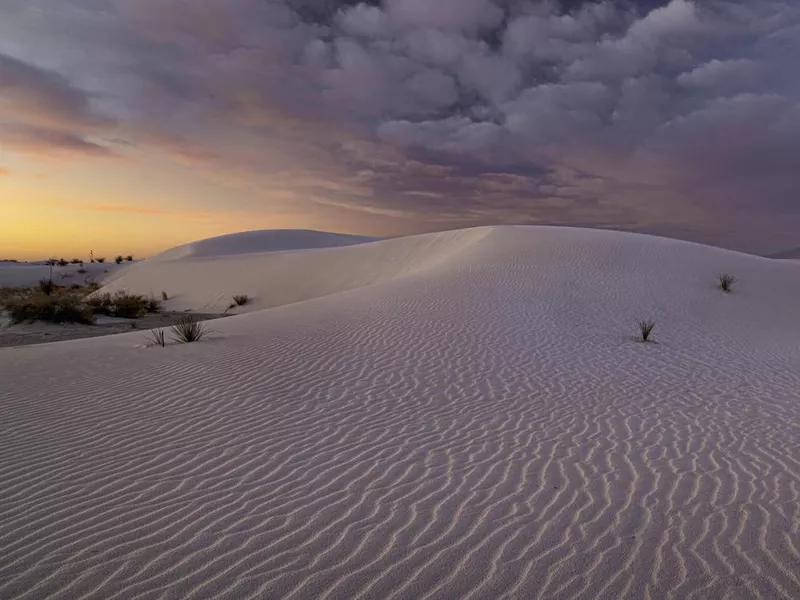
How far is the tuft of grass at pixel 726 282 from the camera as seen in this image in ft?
59.7

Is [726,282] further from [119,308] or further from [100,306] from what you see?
[100,306]

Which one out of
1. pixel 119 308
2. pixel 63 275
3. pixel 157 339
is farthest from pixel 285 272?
pixel 63 275

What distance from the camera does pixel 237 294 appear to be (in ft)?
93.2

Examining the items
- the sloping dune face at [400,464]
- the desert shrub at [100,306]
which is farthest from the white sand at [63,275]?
the sloping dune face at [400,464]

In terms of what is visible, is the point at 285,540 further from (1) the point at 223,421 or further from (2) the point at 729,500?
(2) the point at 729,500

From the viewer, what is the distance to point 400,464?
4.87 m

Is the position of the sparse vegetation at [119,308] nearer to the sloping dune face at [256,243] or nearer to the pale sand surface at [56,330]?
the pale sand surface at [56,330]

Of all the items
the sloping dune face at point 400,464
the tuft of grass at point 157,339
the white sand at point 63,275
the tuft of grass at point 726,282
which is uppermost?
the white sand at point 63,275

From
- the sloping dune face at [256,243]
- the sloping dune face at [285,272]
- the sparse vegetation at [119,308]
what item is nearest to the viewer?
the sparse vegetation at [119,308]

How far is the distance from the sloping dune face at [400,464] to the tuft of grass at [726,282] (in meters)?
6.47

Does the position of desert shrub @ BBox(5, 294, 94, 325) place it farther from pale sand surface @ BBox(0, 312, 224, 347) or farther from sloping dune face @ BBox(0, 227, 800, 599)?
sloping dune face @ BBox(0, 227, 800, 599)

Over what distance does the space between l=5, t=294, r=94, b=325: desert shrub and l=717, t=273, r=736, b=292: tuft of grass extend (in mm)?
21685

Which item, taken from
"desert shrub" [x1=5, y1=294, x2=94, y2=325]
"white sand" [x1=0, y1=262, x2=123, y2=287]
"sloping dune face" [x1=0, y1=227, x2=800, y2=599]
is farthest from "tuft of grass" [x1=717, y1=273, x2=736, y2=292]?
"white sand" [x1=0, y1=262, x2=123, y2=287]

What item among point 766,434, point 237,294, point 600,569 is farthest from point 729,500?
point 237,294
